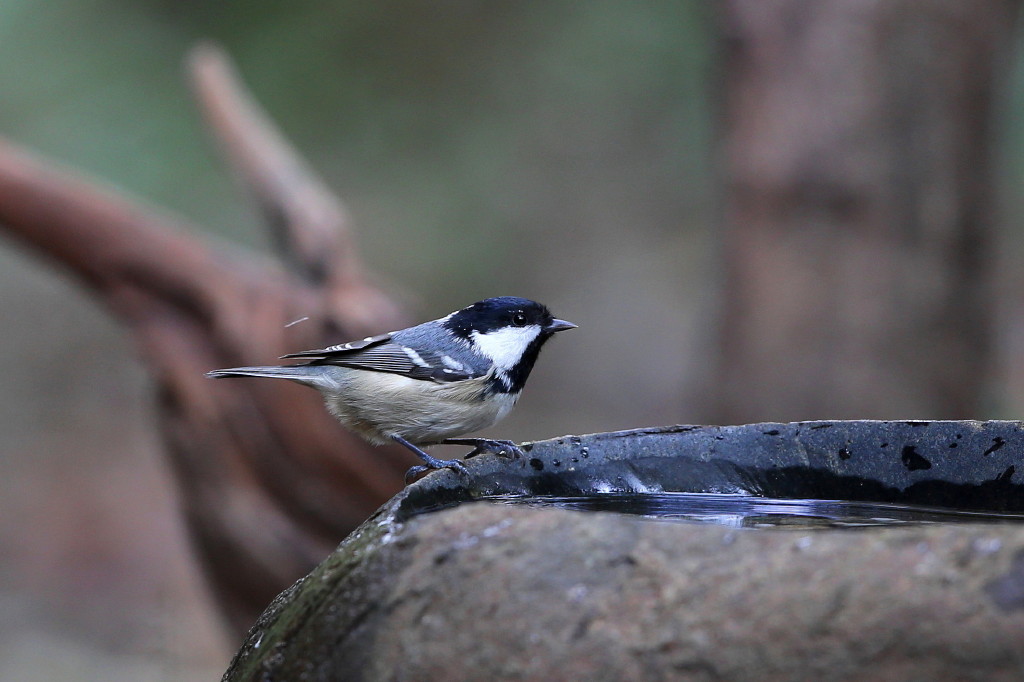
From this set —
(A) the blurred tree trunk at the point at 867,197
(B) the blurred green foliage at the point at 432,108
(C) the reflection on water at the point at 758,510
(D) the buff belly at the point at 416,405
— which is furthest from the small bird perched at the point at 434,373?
(B) the blurred green foliage at the point at 432,108

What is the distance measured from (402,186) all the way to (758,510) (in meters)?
9.93

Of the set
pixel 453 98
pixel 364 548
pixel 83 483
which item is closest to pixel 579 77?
pixel 453 98

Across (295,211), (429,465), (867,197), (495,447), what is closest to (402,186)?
(295,211)

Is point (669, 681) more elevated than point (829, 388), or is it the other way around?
point (669, 681)

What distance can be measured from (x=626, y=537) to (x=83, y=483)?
8790mm

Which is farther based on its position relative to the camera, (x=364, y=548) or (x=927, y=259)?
(x=927, y=259)

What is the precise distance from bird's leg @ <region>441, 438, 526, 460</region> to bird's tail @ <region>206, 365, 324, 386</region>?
0.48m

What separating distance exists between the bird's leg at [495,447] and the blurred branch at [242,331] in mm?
1827

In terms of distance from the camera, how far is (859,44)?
534 centimetres

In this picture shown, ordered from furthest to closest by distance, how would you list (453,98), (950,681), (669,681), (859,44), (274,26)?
(453,98) → (274,26) → (859,44) → (669,681) → (950,681)

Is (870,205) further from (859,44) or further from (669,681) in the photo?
(669,681)

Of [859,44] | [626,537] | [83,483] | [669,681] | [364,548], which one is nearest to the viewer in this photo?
[669,681]

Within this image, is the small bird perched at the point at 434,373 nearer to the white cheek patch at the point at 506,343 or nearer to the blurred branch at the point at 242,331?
the white cheek patch at the point at 506,343

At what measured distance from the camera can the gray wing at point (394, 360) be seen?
3371mm
